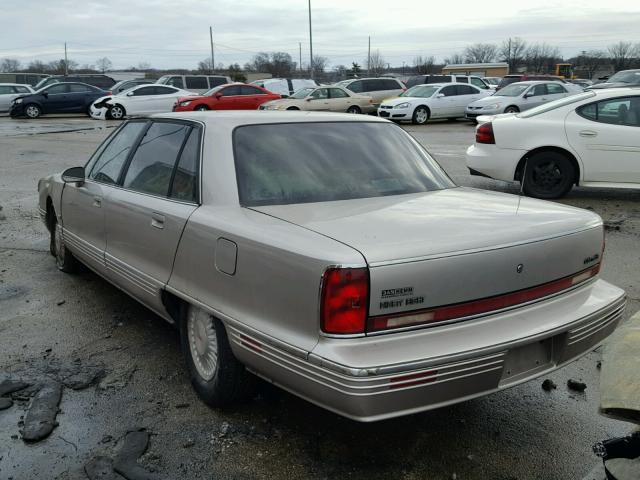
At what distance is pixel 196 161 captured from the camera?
11.3 feet

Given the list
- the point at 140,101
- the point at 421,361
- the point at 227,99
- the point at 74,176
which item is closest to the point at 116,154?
the point at 74,176

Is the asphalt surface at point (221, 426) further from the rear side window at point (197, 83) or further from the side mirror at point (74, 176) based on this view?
the rear side window at point (197, 83)

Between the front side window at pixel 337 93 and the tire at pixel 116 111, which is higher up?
the front side window at pixel 337 93

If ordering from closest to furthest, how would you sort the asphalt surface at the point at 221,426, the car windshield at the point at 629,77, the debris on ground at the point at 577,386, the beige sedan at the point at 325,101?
the asphalt surface at the point at 221,426 → the debris on ground at the point at 577,386 → the beige sedan at the point at 325,101 → the car windshield at the point at 629,77

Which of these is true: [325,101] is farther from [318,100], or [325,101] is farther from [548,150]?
[548,150]

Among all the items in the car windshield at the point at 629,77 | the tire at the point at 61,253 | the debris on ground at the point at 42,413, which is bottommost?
the debris on ground at the point at 42,413

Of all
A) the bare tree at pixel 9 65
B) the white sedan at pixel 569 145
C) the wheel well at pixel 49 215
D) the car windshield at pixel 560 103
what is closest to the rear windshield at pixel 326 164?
the wheel well at pixel 49 215

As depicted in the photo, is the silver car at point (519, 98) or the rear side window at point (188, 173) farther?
the silver car at point (519, 98)

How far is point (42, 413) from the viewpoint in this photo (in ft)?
10.7

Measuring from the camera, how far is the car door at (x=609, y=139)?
26.2ft

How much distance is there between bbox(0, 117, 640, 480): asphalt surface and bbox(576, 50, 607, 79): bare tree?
248 ft

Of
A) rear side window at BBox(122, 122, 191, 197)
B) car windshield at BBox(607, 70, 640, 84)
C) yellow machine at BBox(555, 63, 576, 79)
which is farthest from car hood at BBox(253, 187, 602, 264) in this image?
yellow machine at BBox(555, 63, 576, 79)

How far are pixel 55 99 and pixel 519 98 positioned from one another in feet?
62.9

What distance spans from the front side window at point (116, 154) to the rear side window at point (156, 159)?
7.1 inches
